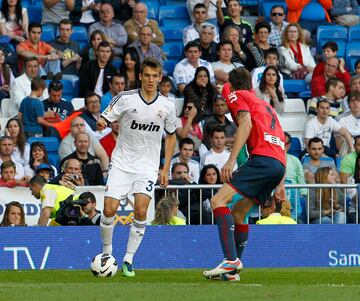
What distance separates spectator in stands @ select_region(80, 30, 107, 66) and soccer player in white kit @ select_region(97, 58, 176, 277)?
7717mm

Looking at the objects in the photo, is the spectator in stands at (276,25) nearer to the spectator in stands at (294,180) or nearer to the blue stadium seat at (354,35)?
the blue stadium seat at (354,35)

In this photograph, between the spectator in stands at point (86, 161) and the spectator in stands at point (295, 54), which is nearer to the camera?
the spectator in stands at point (86, 161)

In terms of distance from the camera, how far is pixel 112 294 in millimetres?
10750

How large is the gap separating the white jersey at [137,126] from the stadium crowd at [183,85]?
3.15 meters

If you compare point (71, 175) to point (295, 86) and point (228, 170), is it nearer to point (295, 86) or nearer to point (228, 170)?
point (228, 170)

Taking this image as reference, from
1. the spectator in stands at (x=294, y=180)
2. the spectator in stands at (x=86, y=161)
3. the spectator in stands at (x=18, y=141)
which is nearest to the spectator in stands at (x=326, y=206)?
the spectator in stands at (x=294, y=180)

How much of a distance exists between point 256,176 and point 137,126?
157cm

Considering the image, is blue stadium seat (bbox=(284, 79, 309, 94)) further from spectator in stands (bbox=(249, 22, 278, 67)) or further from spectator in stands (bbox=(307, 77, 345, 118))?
spectator in stands (bbox=(307, 77, 345, 118))

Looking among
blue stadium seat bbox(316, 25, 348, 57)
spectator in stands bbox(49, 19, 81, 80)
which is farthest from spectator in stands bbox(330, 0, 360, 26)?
spectator in stands bbox(49, 19, 81, 80)

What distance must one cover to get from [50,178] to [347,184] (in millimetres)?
4184

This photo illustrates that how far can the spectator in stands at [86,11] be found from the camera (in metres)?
22.6

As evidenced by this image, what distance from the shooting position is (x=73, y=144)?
750 inches

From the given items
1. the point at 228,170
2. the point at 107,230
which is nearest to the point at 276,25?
the point at 107,230

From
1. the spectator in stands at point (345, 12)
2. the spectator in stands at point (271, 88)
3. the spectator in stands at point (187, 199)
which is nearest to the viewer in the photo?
the spectator in stands at point (187, 199)
